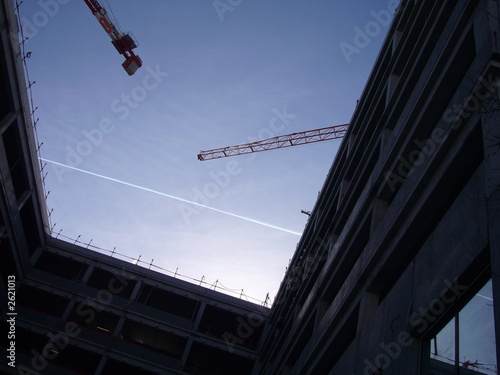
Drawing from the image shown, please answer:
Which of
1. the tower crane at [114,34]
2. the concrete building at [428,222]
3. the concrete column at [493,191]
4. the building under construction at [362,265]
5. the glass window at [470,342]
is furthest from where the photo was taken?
the tower crane at [114,34]

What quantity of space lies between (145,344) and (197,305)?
17.2 feet

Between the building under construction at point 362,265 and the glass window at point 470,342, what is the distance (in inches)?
1.1

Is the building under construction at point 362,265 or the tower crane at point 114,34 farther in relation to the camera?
the tower crane at point 114,34

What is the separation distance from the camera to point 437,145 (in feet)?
30.9

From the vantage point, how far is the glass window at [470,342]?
6020mm

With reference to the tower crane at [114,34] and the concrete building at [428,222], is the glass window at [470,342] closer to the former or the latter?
the concrete building at [428,222]

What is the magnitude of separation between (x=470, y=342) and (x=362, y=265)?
6328 millimetres

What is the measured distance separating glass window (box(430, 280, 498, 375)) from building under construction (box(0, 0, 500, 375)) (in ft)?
0.09

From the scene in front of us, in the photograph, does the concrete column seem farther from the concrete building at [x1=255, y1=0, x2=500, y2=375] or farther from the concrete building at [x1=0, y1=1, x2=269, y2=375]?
the concrete building at [x1=0, y1=1, x2=269, y2=375]

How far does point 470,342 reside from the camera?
6.48m

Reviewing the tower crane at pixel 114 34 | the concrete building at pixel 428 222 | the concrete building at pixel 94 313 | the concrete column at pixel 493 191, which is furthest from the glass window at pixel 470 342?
the tower crane at pixel 114 34

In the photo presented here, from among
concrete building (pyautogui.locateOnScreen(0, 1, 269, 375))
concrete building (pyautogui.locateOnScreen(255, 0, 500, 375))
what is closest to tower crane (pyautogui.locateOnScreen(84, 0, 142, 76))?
concrete building (pyautogui.locateOnScreen(0, 1, 269, 375))

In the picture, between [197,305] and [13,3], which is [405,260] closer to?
[13,3]

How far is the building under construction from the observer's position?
289 inches
